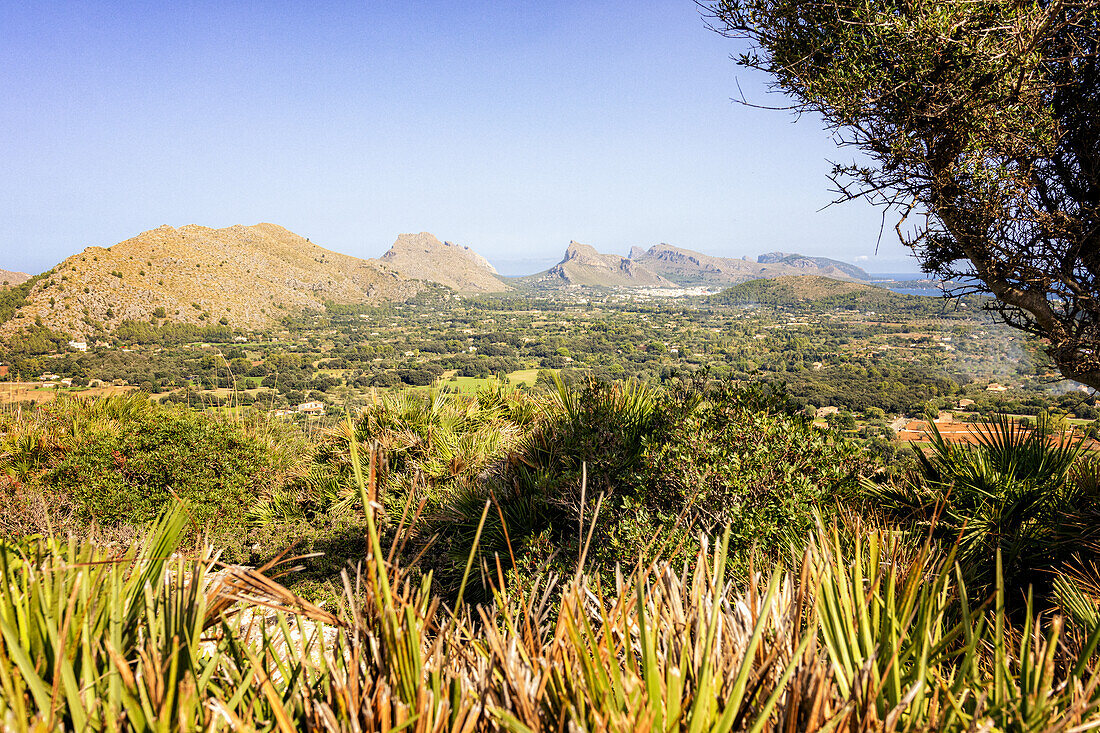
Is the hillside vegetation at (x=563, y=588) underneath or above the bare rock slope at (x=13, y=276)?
underneath

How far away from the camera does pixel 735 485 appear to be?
3.23 m

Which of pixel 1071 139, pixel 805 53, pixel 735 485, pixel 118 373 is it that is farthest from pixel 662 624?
pixel 118 373

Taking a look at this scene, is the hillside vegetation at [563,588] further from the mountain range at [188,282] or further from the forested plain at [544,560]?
the mountain range at [188,282]

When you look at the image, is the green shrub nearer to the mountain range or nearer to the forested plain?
the forested plain

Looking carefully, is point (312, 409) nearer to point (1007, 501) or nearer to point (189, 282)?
point (1007, 501)

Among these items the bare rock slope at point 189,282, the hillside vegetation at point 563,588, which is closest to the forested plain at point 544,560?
the hillside vegetation at point 563,588

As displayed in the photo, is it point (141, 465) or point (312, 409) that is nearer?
point (141, 465)

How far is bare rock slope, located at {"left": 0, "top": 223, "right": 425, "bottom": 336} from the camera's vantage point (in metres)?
60.2

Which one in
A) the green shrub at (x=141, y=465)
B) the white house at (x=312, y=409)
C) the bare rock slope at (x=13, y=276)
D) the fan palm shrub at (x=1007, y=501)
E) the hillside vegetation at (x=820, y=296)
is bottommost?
the white house at (x=312, y=409)

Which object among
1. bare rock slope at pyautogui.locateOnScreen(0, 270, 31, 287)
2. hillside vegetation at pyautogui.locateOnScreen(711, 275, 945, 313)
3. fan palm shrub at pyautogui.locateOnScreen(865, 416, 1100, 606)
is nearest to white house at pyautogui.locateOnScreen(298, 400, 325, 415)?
fan palm shrub at pyautogui.locateOnScreen(865, 416, 1100, 606)

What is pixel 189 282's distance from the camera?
71625 millimetres

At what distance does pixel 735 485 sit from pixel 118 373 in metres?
56.5

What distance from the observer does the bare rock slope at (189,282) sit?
2371 inches

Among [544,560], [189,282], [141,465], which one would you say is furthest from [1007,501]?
[189,282]
